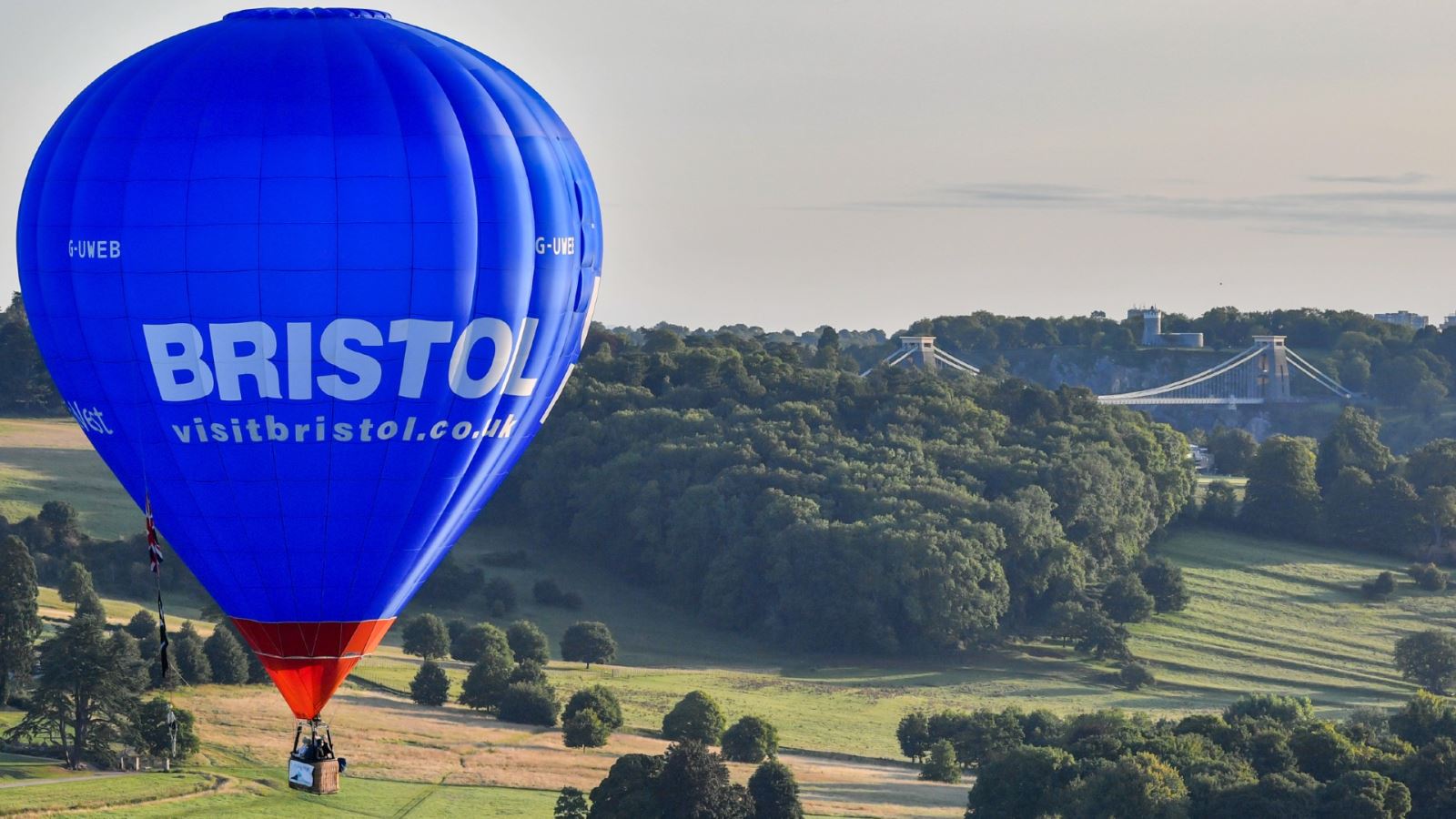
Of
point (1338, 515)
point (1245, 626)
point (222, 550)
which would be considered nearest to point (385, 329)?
point (222, 550)

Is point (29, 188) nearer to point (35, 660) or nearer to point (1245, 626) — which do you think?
point (35, 660)

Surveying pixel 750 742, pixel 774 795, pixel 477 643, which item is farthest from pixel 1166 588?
pixel 774 795

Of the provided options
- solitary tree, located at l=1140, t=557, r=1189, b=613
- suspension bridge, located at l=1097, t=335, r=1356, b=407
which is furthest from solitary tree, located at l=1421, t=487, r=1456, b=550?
suspension bridge, located at l=1097, t=335, r=1356, b=407

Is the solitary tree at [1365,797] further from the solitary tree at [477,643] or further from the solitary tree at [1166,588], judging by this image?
the solitary tree at [1166,588]

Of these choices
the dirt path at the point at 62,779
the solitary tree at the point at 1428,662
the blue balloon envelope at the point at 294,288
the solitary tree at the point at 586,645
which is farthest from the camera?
the solitary tree at the point at 1428,662

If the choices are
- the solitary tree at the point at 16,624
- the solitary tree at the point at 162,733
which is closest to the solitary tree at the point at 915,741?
the solitary tree at the point at 162,733
